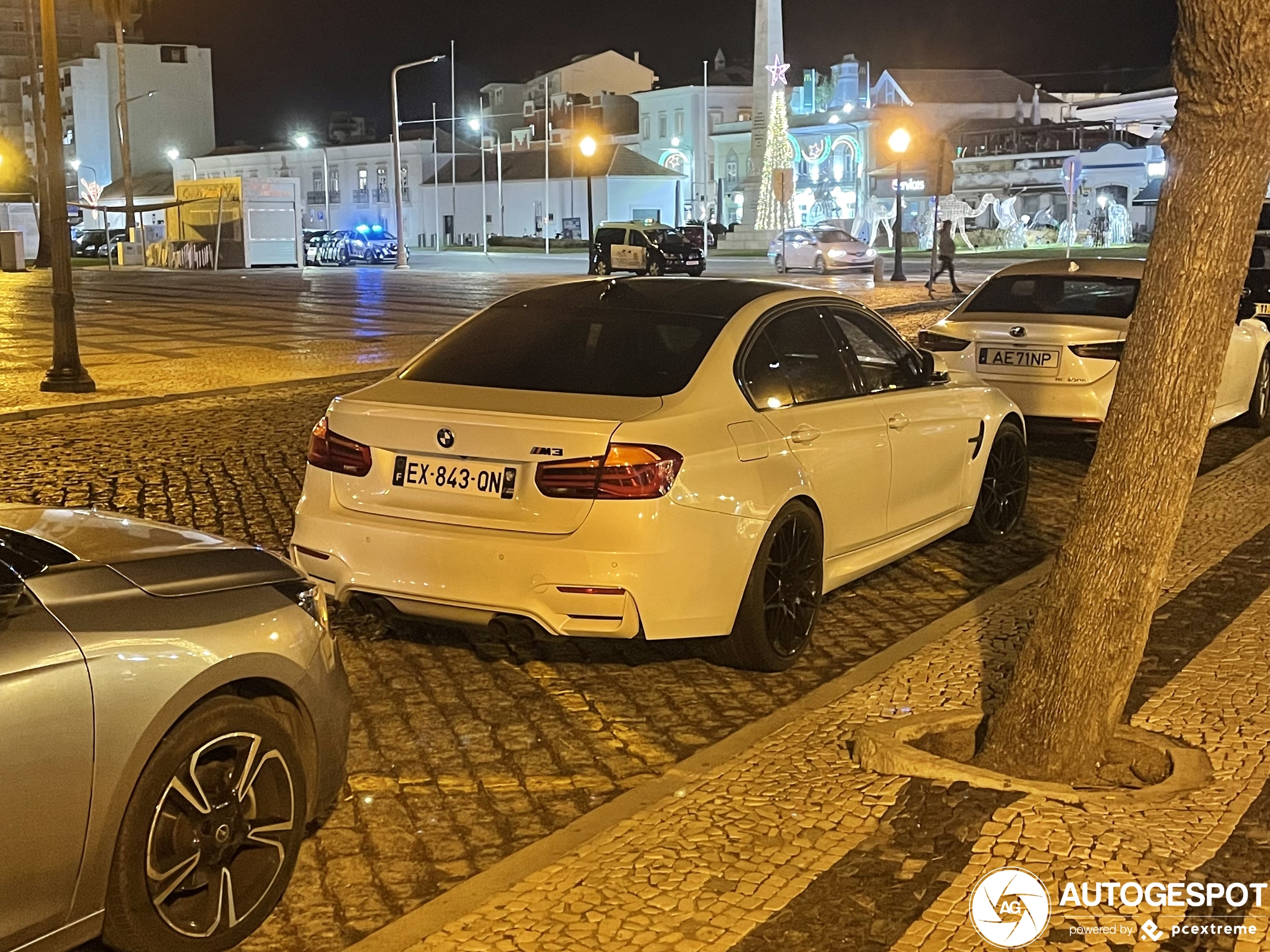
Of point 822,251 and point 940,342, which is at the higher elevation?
point 822,251

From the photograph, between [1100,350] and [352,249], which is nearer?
[1100,350]

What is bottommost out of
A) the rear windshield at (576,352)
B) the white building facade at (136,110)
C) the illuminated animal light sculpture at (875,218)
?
the rear windshield at (576,352)

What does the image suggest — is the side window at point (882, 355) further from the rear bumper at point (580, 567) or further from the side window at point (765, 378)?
the rear bumper at point (580, 567)

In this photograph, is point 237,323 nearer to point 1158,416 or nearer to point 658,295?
point 658,295

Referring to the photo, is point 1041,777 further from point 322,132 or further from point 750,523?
point 322,132

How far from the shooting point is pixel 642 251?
43000 millimetres

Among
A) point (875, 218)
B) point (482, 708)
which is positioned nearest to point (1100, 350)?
point (482, 708)

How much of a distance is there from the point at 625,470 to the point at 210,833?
2.19 metres

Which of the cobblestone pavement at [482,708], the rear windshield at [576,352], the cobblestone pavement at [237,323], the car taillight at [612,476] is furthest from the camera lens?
the cobblestone pavement at [237,323]

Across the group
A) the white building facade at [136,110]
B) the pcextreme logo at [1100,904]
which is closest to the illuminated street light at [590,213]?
the pcextreme logo at [1100,904]

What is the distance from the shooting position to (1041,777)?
15.7 ft

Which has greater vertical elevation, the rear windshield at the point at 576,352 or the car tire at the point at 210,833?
the rear windshield at the point at 576,352

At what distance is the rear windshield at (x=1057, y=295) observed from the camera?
35.9 feet

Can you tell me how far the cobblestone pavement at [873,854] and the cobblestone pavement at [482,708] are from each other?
13.5 inches
